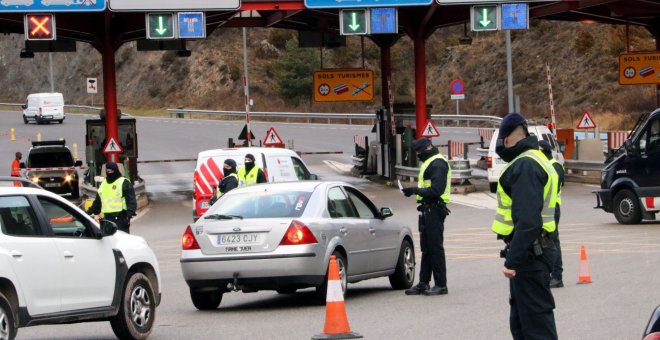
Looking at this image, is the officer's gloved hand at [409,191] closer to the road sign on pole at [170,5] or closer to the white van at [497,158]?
the road sign on pole at [170,5]

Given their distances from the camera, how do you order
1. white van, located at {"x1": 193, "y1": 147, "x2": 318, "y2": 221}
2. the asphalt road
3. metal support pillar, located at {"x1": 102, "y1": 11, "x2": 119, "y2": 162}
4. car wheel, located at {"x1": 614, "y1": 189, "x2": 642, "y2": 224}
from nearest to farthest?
1. the asphalt road
2. car wheel, located at {"x1": 614, "y1": 189, "x2": 642, "y2": 224}
3. white van, located at {"x1": 193, "y1": 147, "x2": 318, "y2": 221}
4. metal support pillar, located at {"x1": 102, "y1": 11, "x2": 119, "y2": 162}

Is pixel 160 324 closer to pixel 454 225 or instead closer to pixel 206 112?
pixel 454 225

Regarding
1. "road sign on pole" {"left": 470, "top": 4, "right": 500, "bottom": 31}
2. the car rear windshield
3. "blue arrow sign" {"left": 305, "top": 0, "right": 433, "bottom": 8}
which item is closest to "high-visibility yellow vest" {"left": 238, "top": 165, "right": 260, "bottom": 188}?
"blue arrow sign" {"left": 305, "top": 0, "right": 433, "bottom": 8}

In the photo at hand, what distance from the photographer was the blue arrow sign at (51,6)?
33.4 m

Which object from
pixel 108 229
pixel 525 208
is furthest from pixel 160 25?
pixel 525 208

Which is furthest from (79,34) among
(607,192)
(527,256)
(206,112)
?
(206,112)

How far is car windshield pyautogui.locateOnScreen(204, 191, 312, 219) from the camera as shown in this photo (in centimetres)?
1448

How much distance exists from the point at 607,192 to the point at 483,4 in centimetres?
1117

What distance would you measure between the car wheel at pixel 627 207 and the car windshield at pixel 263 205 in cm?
1188

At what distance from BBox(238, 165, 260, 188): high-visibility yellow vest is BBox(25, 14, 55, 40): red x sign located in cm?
1223

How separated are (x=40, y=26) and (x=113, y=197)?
16178 mm

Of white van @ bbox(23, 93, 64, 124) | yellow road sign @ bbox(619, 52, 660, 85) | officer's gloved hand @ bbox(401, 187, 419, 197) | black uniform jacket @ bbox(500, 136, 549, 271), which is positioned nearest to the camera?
black uniform jacket @ bbox(500, 136, 549, 271)

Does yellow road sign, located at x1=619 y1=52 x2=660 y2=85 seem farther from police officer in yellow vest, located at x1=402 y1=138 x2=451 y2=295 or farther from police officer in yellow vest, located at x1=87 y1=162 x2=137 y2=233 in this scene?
police officer in yellow vest, located at x1=402 y1=138 x2=451 y2=295

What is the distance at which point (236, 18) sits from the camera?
136 ft
